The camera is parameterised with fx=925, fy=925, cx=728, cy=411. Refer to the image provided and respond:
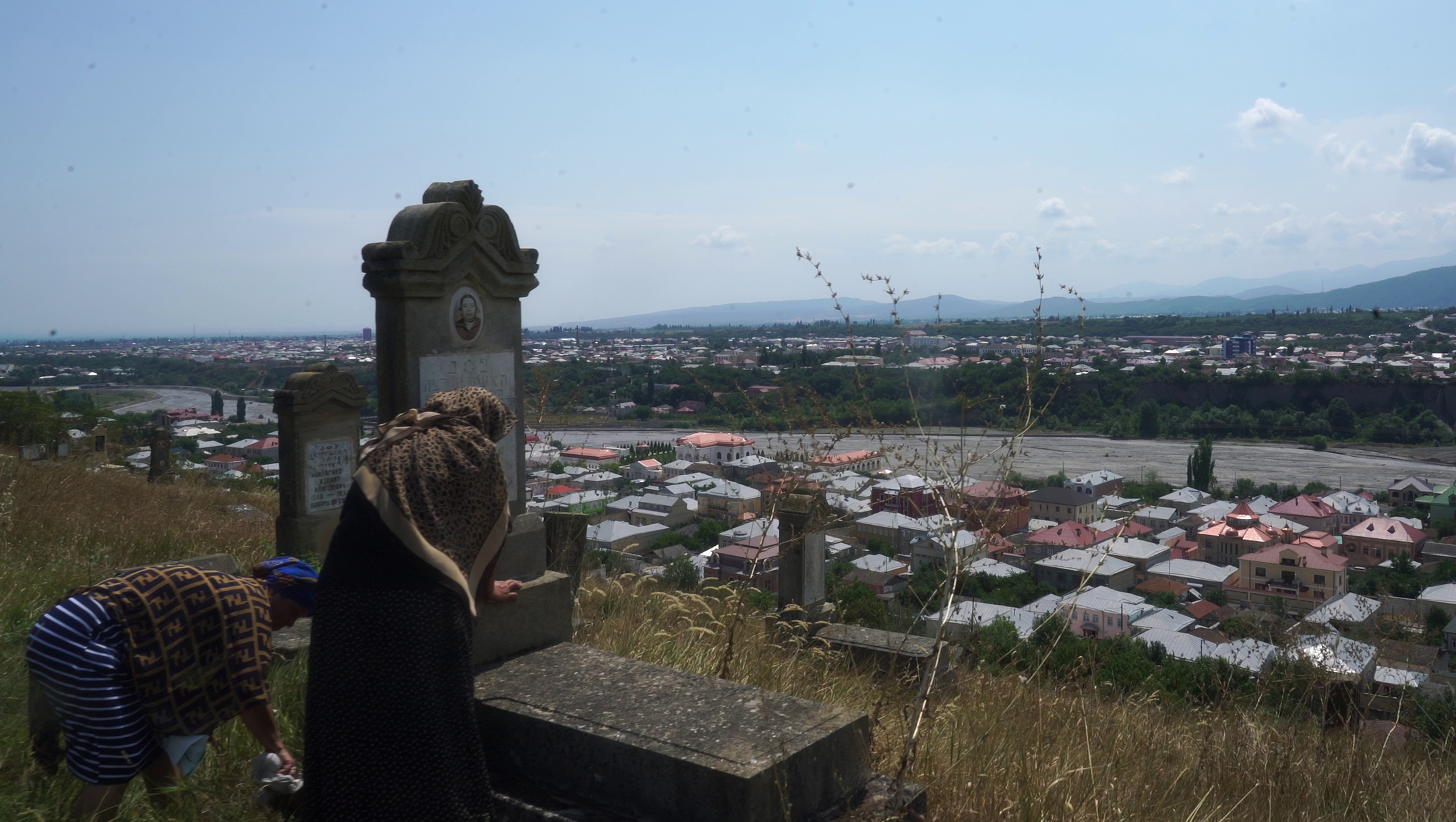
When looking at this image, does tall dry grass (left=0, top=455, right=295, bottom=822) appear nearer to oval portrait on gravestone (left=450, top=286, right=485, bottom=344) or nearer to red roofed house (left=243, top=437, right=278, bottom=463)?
oval portrait on gravestone (left=450, top=286, right=485, bottom=344)

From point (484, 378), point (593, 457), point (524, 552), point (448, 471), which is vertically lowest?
point (593, 457)

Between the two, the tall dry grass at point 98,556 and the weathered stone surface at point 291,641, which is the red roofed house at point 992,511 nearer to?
the tall dry grass at point 98,556

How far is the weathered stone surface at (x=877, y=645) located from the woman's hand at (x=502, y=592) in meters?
2.11

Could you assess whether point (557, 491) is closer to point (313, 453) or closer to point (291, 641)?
point (313, 453)

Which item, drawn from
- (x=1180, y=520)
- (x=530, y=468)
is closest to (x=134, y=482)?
(x=530, y=468)

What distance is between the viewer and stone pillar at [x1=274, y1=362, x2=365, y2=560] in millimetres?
7188

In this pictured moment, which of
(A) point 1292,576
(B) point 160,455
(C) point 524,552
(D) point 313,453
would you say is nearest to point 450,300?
(C) point 524,552

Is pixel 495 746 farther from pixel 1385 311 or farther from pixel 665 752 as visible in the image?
pixel 1385 311

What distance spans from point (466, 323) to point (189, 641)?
1.43 m

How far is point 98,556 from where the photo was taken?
16.5 feet

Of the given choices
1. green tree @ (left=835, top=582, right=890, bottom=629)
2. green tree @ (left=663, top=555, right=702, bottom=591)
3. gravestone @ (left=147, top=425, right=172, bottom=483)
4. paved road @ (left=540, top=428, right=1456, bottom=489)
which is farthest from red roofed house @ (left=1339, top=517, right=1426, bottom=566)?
gravestone @ (left=147, top=425, right=172, bottom=483)

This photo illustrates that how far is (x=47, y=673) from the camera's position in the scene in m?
2.17

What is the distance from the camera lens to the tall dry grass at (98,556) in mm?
2357

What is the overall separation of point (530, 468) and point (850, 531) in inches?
284
